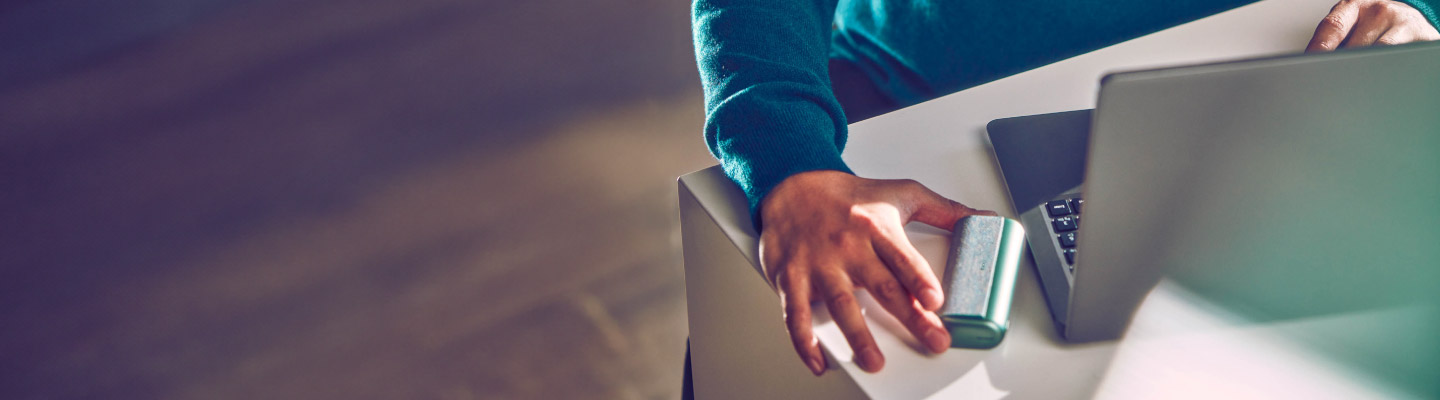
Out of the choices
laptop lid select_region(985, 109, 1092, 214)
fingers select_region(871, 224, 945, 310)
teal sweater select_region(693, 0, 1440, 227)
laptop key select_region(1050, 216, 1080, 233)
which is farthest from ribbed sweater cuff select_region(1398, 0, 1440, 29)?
fingers select_region(871, 224, 945, 310)

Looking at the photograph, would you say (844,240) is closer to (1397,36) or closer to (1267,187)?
(1267,187)

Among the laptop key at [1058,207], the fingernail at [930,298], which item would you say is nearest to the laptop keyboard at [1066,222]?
the laptop key at [1058,207]

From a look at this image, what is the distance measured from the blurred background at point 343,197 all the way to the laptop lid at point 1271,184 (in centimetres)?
81

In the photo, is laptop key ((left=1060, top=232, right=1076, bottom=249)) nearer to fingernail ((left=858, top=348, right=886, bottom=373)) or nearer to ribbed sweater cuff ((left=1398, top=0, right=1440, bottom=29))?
fingernail ((left=858, top=348, right=886, bottom=373))

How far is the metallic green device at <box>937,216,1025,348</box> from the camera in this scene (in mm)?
487

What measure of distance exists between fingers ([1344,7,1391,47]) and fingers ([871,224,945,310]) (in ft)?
1.58

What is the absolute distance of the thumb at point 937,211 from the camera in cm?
57

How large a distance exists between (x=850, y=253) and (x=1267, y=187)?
23cm

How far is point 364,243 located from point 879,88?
38.1 inches

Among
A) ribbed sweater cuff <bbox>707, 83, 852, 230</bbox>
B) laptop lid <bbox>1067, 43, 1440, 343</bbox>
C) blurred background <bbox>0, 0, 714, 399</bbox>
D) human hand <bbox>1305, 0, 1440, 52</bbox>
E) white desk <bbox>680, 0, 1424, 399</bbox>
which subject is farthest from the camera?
blurred background <bbox>0, 0, 714, 399</bbox>

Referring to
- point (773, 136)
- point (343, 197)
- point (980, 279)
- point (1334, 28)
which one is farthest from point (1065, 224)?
point (343, 197)

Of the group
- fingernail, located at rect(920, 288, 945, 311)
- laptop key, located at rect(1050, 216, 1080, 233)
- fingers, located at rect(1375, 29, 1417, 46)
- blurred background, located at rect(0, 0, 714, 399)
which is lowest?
fingers, located at rect(1375, 29, 1417, 46)

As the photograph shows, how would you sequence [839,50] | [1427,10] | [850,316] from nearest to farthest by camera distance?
1. [850,316]
2. [1427,10]
3. [839,50]

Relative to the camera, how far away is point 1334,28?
0.71 meters
